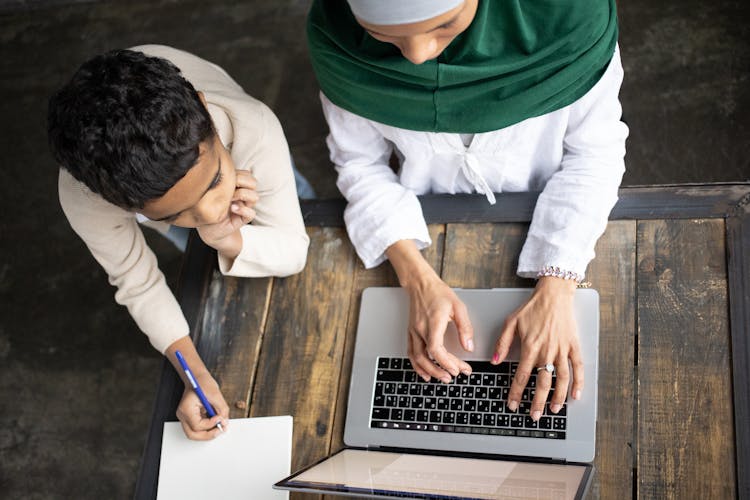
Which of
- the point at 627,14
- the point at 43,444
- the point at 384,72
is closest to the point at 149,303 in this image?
the point at 384,72

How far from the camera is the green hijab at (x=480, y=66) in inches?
41.6

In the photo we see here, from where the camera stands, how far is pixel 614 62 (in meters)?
1.19

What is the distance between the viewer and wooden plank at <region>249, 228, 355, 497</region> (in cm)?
122

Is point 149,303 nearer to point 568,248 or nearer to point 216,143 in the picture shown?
point 216,143

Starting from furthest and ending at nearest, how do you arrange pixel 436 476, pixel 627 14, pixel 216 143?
pixel 627 14, pixel 216 143, pixel 436 476

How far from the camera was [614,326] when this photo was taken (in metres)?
1.14

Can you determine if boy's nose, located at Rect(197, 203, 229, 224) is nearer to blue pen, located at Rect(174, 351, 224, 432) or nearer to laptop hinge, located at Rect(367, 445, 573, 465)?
blue pen, located at Rect(174, 351, 224, 432)

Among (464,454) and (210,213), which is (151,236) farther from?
(464,454)

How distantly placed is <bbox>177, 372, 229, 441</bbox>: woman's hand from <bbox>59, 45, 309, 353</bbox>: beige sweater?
0.38 ft

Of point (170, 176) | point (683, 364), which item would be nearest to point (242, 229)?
point (170, 176)

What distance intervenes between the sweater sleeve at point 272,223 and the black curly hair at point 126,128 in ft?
0.88

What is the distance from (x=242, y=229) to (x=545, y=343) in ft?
1.87

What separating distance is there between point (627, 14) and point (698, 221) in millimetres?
1510

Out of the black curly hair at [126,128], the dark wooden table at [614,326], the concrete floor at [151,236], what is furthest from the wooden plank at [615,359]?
the concrete floor at [151,236]
